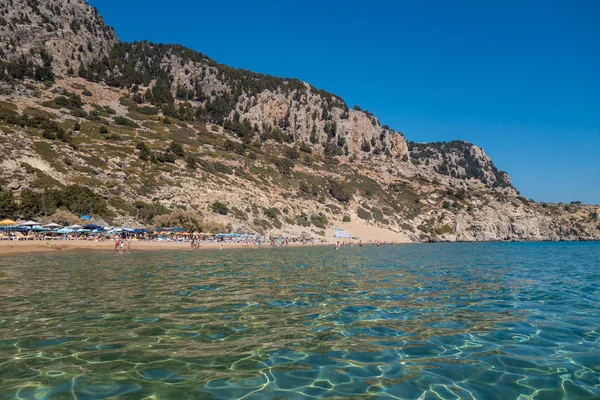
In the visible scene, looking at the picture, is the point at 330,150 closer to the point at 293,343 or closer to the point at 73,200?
the point at 73,200

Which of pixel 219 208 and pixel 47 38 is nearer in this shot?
pixel 219 208

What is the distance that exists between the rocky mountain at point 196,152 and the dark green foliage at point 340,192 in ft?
1.21

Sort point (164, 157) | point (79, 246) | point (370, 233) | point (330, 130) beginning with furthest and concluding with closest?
point (330, 130)
point (370, 233)
point (164, 157)
point (79, 246)

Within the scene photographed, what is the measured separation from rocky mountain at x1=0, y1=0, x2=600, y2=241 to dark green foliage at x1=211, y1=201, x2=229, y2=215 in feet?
0.87

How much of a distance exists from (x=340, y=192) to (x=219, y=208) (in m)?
35.5

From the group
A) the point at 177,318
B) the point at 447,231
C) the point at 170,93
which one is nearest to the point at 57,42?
the point at 170,93

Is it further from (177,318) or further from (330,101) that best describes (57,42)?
(177,318)

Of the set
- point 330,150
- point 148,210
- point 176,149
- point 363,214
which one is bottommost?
point 148,210

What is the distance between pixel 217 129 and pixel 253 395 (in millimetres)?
103048

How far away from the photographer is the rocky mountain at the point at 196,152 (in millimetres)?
56969

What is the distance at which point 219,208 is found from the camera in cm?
6356

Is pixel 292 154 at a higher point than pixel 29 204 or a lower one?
higher

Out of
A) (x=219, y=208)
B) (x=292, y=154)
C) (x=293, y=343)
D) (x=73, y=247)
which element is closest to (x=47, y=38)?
(x=292, y=154)

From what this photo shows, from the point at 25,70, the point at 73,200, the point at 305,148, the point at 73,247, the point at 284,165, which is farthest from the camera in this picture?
the point at 305,148
